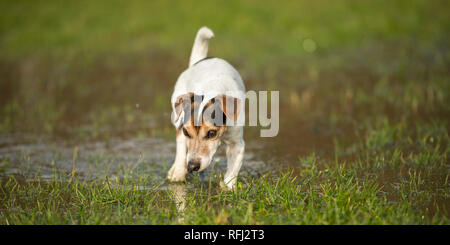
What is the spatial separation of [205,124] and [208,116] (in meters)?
0.09

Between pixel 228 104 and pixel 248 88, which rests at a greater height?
pixel 248 88

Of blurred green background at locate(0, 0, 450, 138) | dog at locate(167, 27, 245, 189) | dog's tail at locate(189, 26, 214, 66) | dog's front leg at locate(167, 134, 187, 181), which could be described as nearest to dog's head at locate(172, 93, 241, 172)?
dog at locate(167, 27, 245, 189)

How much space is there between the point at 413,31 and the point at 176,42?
6.89 m

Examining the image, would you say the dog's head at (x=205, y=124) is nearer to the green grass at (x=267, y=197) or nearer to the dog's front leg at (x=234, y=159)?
the green grass at (x=267, y=197)

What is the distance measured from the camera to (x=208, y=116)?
5.22 metres

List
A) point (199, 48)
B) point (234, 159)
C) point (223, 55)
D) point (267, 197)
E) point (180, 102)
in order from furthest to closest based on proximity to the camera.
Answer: point (223, 55)
point (199, 48)
point (234, 159)
point (180, 102)
point (267, 197)

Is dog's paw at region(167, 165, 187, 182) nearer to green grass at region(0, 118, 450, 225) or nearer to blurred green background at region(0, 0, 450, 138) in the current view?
green grass at region(0, 118, 450, 225)

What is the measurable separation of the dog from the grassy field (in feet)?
1.17

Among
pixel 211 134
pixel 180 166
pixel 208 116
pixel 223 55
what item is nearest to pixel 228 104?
pixel 208 116

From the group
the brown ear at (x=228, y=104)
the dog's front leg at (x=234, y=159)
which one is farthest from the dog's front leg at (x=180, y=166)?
the brown ear at (x=228, y=104)

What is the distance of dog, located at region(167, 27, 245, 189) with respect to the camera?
17.1 feet

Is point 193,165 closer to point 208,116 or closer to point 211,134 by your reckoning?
point 211,134

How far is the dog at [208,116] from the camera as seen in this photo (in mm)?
5215
